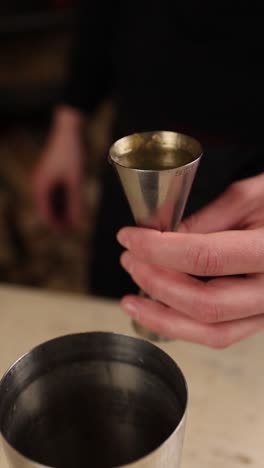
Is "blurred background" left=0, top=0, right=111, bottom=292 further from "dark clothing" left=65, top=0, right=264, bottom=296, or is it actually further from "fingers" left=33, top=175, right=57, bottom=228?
"dark clothing" left=65, top=0, right=264, bottom=296

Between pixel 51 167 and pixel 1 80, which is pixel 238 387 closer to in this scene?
pixel 51 167

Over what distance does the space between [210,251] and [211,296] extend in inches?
2.0

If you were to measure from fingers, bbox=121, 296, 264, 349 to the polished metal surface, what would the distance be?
0.12m

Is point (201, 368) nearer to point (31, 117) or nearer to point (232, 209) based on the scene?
point (232, 209)

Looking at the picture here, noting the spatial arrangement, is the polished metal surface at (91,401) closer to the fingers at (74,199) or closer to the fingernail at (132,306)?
the fingernail at (132,306)

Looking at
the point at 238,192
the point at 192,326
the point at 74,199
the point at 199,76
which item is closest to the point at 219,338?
the point at 192,326

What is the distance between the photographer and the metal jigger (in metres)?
0.50

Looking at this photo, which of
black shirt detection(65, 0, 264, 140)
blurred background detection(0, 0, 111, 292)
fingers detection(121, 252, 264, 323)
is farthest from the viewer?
blurred background detection(0, 0, 111, 292)

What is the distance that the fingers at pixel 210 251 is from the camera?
0.52 m

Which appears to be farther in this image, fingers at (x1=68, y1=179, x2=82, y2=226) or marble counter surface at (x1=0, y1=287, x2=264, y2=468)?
fingers at (x1=68, y1=179, x2=82, y2=226)

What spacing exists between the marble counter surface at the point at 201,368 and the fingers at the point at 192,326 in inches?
2.7

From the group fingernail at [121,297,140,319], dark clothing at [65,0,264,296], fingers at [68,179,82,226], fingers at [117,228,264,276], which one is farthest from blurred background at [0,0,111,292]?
fingers at [117,228,264,276]

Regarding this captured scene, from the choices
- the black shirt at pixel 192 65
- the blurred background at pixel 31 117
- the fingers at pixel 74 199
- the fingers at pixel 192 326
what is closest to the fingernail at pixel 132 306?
the fingers at pixel 192 326

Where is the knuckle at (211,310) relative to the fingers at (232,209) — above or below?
below
